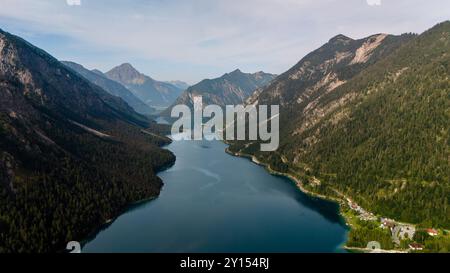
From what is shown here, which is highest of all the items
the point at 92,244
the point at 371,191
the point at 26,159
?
the point at 26,159

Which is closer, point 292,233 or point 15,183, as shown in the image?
point 292,233

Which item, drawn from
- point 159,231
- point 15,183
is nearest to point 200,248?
point 159,231
